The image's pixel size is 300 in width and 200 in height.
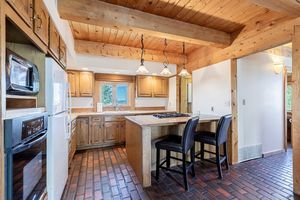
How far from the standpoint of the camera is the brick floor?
6.69 ft

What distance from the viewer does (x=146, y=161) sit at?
227cm

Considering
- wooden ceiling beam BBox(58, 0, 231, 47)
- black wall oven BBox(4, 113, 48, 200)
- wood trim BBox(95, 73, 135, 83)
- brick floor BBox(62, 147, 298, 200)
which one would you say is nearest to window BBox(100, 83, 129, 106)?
wood trim BBox(95, 73, 135, 83)

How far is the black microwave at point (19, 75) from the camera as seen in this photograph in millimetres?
954

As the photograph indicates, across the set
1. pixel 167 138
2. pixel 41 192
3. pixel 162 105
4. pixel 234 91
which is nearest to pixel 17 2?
pixel 41 192

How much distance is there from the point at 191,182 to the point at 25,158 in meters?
2.18

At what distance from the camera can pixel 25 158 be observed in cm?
106

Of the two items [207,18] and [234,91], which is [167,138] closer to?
[234,91]

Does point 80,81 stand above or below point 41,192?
above

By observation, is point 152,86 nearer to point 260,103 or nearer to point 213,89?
point 213,89

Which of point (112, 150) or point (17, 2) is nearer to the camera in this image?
point (17, 2)

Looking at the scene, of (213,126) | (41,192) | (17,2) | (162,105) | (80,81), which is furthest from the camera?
(162,105)

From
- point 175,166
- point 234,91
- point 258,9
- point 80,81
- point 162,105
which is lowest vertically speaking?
point 175,166

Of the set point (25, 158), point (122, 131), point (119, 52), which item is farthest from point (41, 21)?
point (122, 131)

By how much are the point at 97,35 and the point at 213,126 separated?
10.1ft
